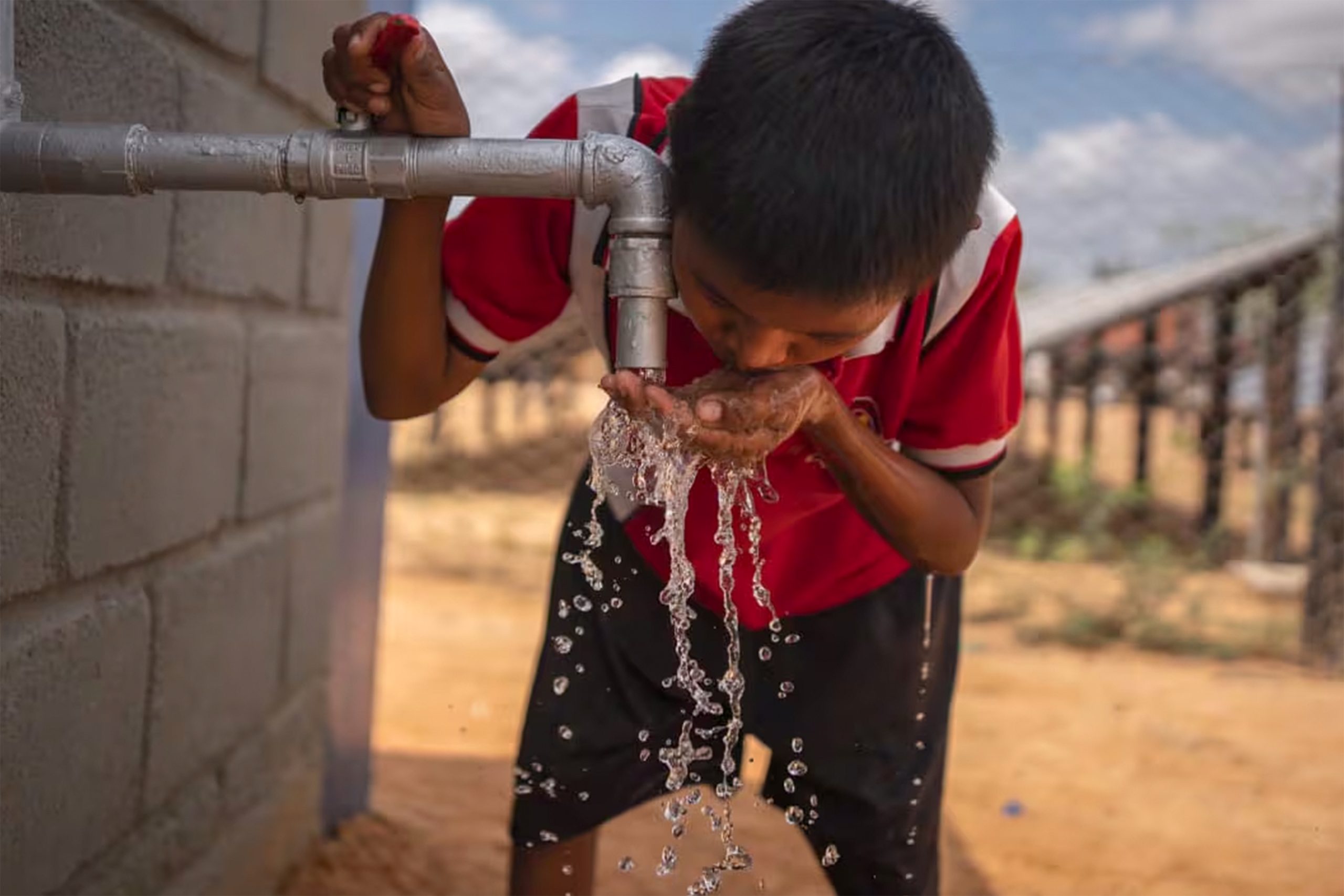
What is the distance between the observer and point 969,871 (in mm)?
3043

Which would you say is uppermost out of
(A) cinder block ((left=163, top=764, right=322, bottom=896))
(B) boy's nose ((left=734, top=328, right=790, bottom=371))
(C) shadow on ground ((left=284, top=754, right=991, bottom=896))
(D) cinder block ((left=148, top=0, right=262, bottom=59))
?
(D) cinder block ((left=148, top=0, right=262, bottom=59))

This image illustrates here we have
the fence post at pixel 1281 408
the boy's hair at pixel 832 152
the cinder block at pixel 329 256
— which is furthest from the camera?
the fence post at pixel 1281 408

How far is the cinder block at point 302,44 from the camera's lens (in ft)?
6.86

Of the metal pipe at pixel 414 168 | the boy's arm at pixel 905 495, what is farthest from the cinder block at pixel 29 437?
the boy's arm at pixel 905 495

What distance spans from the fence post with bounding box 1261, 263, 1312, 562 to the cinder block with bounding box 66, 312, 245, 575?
17.2 feet

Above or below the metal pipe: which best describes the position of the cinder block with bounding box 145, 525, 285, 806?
below

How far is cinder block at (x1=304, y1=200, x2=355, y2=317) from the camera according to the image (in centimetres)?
243

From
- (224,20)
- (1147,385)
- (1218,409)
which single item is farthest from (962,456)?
(1147,385)

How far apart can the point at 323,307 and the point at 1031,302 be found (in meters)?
6.11

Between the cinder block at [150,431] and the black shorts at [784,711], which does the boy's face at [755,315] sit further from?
the cinder block at [150,431]

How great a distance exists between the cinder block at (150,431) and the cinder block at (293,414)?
0.08 meters

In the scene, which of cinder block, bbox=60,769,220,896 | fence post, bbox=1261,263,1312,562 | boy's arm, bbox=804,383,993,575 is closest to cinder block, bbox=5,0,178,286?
cinder block, bbox=60,769,220,896

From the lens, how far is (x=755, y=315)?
4.21 feet

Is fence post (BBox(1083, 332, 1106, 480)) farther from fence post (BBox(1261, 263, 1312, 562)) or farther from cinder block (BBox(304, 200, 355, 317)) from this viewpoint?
cinder block (BBox(304, 200, 355, 317))
